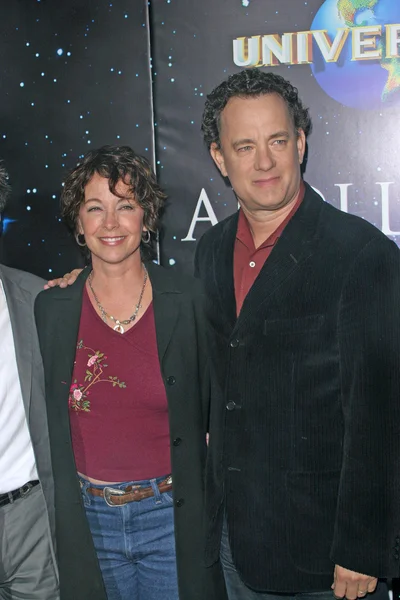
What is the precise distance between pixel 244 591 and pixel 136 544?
0.38 metres

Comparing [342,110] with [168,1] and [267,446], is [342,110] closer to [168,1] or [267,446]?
[168,1]

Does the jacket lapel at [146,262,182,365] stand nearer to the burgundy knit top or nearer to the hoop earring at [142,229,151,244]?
the burgundy knit top

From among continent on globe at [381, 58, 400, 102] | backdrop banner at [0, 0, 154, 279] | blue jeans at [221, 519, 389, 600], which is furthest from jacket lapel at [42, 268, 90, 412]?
continent on globe at [381, 58, 400, 102]

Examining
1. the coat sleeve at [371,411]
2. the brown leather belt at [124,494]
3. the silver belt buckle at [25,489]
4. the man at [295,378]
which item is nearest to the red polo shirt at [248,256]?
the man at [295,378]

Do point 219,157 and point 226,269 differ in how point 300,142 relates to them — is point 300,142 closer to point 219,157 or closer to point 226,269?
point 219,157

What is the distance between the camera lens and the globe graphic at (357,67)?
252cm

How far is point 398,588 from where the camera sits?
2.66m

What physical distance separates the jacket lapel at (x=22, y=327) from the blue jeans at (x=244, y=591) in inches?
30.9

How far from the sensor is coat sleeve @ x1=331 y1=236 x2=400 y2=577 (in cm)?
163

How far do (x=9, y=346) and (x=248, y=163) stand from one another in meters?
0.98

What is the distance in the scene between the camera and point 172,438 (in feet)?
6.51

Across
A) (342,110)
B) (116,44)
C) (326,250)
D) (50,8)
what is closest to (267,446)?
(326,250)

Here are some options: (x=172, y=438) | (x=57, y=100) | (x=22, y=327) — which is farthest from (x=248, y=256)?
(x=57, y=100)

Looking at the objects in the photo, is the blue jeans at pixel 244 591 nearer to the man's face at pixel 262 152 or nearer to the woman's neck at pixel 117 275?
the woman's neck at pixel 117 275
